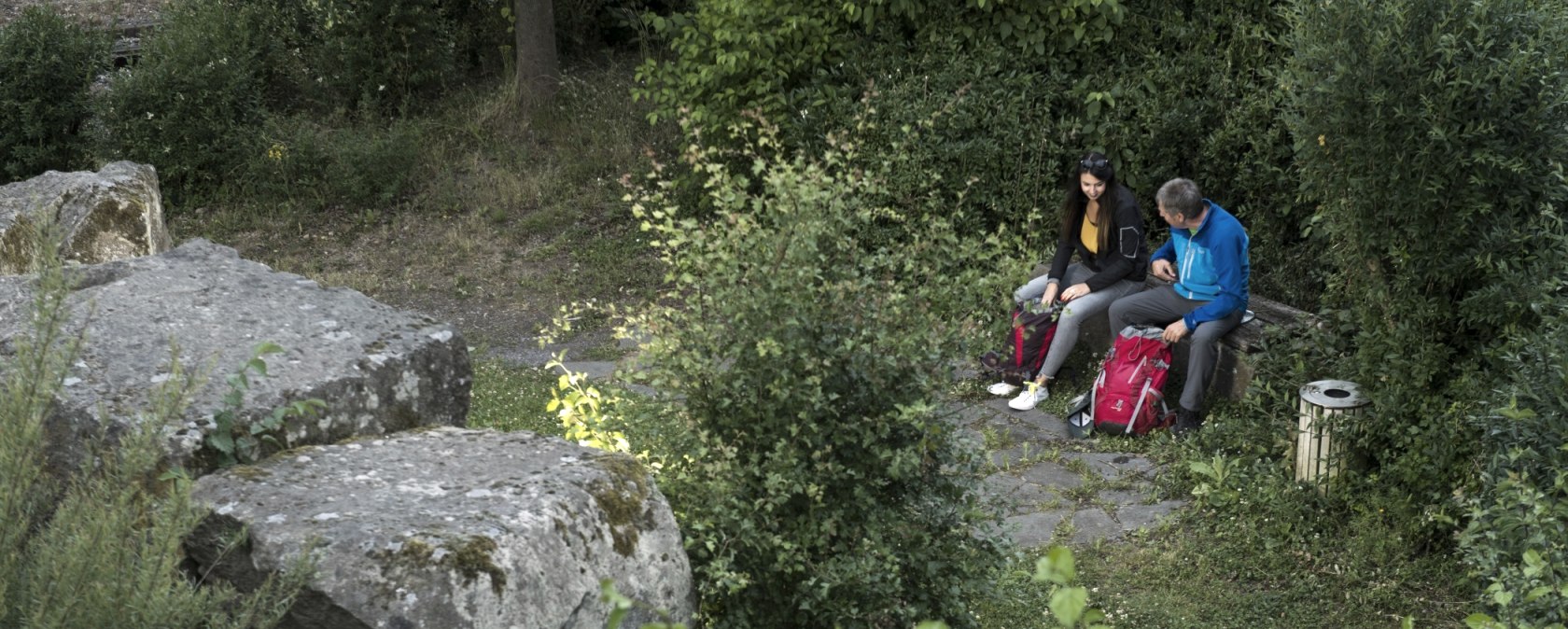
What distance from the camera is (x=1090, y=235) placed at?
27.3 feet

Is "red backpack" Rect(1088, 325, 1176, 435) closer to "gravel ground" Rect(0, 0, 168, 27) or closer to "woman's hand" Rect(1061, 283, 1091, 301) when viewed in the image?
"woman's hand" Rect(1061, 283, 1091, 301)

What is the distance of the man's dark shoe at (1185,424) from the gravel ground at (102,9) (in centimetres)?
1203

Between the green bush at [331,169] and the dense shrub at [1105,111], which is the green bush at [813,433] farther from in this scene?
the green bush at [331,169]

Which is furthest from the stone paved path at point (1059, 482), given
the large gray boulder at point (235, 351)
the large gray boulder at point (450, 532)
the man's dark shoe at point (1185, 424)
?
the large gray boulder at point (235, 351)

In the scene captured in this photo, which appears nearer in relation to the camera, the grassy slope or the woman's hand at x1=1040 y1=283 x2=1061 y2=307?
the woman's hand at x1=1040 y1=283 x2=1061 y2=307

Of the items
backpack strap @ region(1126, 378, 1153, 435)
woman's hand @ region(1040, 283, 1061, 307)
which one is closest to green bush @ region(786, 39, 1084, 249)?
woman's hand @ region(1040, 283, 1061, 307)

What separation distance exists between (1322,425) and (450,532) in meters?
4.23

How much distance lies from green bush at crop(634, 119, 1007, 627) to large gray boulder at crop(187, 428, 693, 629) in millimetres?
397

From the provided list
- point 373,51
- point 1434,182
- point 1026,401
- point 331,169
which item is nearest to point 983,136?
point 1026,401

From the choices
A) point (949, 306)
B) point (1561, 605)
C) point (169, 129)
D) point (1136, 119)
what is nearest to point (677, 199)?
point (1136, 119)

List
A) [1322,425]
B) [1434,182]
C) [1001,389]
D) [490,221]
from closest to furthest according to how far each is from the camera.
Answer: [1434,182] → [1322,425] → [1001,389] → [490,221]

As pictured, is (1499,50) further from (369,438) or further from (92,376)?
(92,376)

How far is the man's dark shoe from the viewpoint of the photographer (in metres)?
7.41

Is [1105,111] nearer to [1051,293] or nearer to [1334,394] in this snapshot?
[1051,293]
